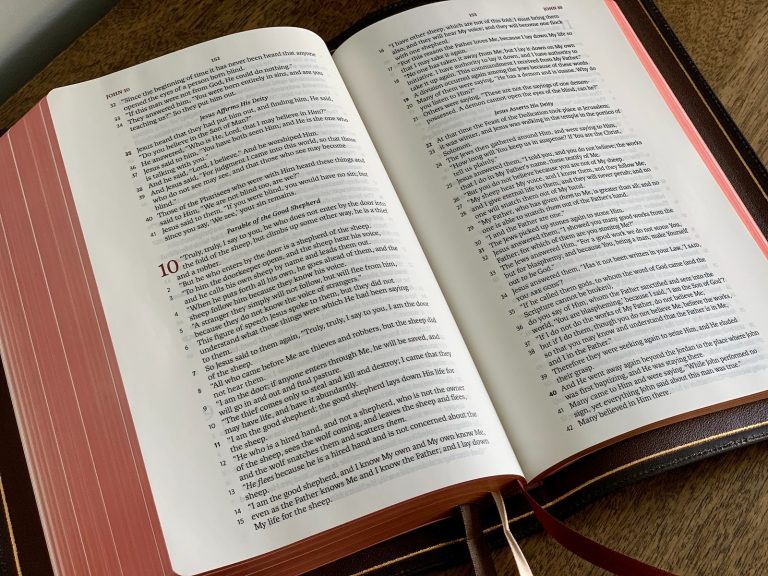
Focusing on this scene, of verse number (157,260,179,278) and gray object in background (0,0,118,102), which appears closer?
verse number (157,260,179,278)

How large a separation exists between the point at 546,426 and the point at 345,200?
0.21 m

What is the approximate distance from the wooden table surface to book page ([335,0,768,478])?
7cm

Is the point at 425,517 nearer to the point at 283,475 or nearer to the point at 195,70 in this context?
the point at 283,475

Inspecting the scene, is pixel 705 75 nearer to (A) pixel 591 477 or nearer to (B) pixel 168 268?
(A) pixel 591 477

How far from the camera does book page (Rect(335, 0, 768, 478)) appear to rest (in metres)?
0.54

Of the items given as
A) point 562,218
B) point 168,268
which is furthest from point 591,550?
point 168,268

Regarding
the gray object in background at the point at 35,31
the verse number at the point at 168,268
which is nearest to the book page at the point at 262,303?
the verse number at the point at 168,268

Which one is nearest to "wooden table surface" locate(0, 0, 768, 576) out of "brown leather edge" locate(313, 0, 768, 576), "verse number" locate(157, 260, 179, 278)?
"brown leather edge" locate(313, 0, 768, 576)

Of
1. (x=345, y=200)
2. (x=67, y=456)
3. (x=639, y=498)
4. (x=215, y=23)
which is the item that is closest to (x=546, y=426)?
(x=639, y=498)

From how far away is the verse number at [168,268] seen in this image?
55 centimetres

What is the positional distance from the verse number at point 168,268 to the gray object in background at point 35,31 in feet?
0.91

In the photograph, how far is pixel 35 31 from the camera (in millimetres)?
695

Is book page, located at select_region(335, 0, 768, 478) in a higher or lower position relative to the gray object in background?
lower

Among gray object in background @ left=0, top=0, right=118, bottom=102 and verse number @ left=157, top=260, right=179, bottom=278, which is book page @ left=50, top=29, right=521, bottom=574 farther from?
gray object in background @ left=0, top=0, right=118, bottom=102
